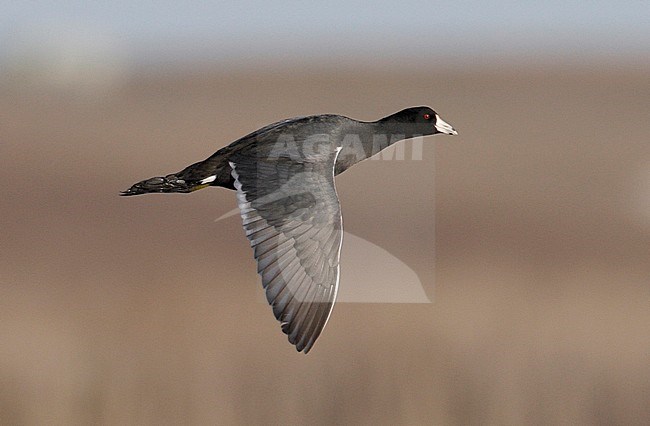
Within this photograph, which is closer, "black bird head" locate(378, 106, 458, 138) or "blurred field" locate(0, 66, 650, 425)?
"black bird head" locate(378, 106, 458, 138)

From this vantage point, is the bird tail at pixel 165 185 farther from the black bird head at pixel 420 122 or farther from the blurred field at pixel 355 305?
the blurred field at pixel 355 305

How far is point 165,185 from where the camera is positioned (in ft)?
19.2

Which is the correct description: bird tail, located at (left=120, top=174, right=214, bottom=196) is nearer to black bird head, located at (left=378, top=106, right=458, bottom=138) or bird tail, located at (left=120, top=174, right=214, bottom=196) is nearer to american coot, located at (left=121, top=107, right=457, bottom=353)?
american coot, located at (left=121, top=107, right=457, bottom=353)

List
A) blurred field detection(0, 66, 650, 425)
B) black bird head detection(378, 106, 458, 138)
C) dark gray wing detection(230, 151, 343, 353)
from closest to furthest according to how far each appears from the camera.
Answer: dark gray wing detection(230, 151, 343, 353) → black bird head detection(378, 106, 458, 138) → blurred field detection(0, 66, 650, 425)

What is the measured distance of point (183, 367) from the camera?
1088 centimetres

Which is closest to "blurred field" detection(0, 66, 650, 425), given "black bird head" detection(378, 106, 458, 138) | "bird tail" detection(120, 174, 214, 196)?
"black bird head" detection(378, 106, 458, 138)

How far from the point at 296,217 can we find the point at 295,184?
0.14m

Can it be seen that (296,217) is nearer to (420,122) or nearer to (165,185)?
(165,185)

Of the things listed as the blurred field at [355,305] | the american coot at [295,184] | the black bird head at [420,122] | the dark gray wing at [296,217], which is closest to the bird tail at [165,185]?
the american coot at [295,184]

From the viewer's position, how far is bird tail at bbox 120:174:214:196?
5.78m

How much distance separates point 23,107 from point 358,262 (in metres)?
20.8

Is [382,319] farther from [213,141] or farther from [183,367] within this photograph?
[213,141]

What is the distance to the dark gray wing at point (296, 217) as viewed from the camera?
576 centimetres

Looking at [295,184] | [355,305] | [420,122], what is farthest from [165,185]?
[355,305]
